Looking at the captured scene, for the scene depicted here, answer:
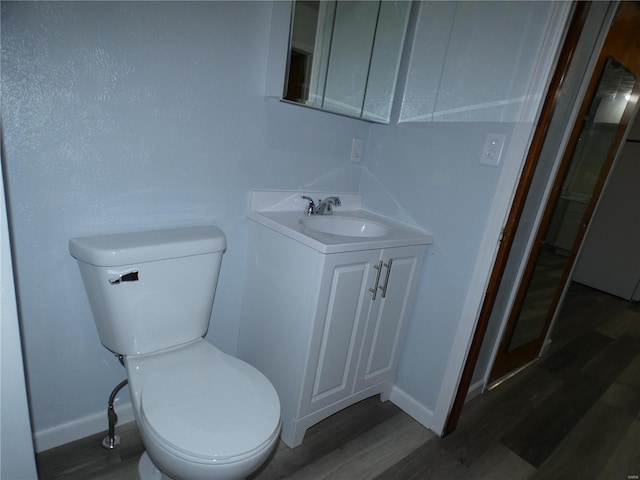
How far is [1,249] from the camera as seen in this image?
0.64 metres

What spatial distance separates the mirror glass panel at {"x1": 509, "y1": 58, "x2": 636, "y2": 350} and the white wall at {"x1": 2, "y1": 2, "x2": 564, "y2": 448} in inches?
28.7

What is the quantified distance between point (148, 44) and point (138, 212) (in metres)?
0.53

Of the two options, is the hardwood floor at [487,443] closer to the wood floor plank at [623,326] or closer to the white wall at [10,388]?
the white wall at [10,388]

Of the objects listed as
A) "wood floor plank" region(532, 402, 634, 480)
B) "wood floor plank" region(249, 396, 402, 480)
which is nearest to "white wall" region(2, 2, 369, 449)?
"wood floor plank" region(249, 396, 402, 480)

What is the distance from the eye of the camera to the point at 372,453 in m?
1.38

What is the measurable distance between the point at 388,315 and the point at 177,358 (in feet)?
2.78

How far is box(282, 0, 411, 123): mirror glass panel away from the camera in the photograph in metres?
1.34

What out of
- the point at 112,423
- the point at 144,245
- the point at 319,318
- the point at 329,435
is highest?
the point at 144,245

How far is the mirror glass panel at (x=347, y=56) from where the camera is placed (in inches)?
52.7

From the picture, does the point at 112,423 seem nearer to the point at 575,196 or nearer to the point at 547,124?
the point at 547,124

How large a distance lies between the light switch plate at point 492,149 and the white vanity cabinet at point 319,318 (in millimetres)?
426

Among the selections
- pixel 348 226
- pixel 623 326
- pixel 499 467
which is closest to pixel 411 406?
pixel 499 467

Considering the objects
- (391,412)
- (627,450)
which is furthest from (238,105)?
(627,450)

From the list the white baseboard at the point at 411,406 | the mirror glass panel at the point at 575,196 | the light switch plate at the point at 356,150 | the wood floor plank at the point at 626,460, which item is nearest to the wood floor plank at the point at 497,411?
the white baseboard at the point at 411,406
